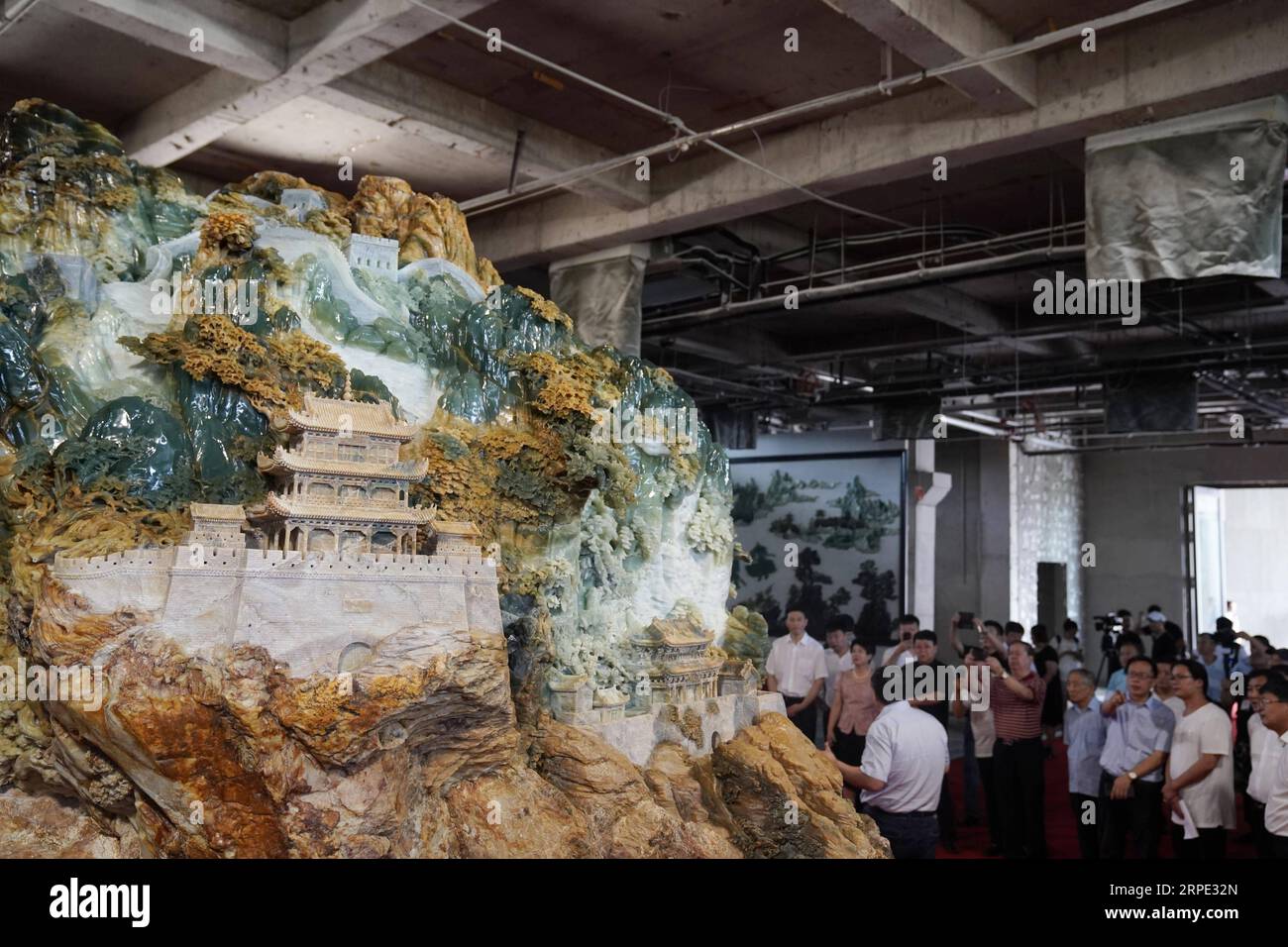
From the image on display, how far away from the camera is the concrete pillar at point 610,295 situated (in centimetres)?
1158

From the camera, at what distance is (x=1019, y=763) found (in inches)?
350

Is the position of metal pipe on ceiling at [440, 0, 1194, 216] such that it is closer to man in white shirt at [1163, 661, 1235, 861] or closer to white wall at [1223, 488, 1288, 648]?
man in white shirt at [1163, 661, 1235, 861]

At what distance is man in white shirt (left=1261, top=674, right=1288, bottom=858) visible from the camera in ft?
20.6

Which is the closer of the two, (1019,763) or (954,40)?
(954,40)

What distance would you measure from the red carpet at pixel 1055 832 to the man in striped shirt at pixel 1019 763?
435 mm

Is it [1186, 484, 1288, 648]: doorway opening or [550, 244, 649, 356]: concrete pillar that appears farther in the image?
[1186, 484, 1288, 648]: doorway opening

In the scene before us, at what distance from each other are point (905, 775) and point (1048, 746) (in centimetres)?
452

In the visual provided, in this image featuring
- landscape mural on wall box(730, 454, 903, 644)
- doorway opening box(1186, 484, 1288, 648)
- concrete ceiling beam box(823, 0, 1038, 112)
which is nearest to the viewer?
concrete ceiling beam box(823, 0, 1038, 112)

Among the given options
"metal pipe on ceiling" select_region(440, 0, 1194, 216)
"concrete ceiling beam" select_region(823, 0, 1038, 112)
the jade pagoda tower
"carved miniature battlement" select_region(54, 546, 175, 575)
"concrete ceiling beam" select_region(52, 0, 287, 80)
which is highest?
"concrete ceiling beam" select_region(52, 0, 287, 80)

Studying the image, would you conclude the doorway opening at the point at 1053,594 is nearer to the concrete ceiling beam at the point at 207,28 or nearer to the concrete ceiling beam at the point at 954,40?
the concrete ceiling beam at the point at 954,40

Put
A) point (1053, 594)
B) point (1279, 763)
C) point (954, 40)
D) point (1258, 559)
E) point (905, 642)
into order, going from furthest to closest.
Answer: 1. point (1053, 594)
2. point (1258, 559)
3. point (905, 642)
4. point (954, 40)
5. point (1279, 763)

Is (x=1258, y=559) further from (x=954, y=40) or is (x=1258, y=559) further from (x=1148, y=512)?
(x=954, y=40)

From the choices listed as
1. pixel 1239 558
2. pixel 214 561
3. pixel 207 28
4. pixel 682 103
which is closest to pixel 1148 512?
pixel 1239 558

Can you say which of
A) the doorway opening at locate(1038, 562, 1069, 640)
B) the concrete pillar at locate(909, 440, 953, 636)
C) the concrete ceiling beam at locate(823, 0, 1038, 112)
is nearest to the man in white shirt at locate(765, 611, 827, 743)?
the concrete ceiling beam at locate(823, 0, 1038, 112)
